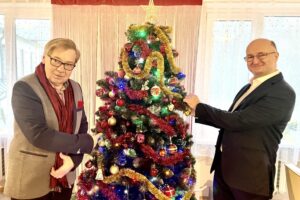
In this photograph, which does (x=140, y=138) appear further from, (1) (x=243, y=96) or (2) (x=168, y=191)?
(1) (x=243, y=96)

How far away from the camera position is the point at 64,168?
62.9 inches

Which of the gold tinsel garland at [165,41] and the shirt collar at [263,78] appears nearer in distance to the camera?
the gold tinsel garland at [165,41]

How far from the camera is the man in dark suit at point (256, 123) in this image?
1.83m

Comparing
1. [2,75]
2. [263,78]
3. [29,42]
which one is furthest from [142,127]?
[2,75]

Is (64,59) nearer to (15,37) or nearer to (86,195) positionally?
(86,195)

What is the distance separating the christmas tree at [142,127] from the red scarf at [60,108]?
20 cm

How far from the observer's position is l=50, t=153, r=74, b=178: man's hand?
5.20 ft

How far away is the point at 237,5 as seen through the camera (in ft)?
9.07

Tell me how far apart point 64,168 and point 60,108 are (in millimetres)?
323

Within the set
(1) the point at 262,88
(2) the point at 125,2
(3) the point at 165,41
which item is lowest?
(1) the point at 262,88

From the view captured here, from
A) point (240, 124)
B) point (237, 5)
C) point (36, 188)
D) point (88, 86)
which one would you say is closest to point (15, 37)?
point (88, 86)

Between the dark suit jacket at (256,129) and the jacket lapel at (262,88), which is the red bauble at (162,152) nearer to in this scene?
the dark suit jacket at (256,129)

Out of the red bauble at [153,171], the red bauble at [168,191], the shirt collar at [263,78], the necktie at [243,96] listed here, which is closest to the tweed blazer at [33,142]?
the red bauble at [153,171]

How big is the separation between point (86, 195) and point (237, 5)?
83.1 inches
